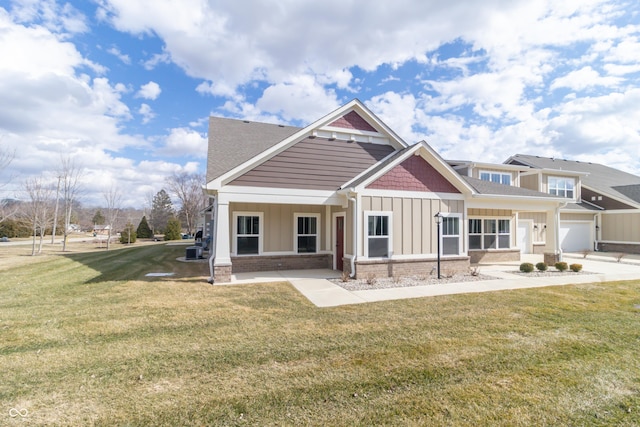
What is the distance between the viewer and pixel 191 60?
1347 centimetres

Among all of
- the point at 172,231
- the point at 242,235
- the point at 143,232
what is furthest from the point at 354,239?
the point at 143,232

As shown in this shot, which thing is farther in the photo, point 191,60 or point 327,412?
point 191,60

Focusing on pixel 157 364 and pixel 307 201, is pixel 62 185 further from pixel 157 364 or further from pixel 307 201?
pixel 157 364

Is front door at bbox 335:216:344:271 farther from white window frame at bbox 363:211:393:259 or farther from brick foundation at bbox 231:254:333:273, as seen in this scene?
white window frame at bbox 363:211:393:259

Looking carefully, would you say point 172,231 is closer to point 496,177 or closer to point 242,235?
point 242,235

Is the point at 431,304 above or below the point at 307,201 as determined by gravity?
below

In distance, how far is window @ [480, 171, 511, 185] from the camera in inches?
717

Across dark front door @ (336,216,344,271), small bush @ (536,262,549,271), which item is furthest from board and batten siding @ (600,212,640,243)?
dark front door @ (336,216,344,271)

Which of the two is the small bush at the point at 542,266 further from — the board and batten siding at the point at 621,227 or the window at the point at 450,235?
the board and batten siding at the point at 621,227

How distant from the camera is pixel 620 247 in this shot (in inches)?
792

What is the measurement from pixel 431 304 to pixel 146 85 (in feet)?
55.6

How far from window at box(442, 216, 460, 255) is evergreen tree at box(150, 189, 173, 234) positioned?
47.1 m

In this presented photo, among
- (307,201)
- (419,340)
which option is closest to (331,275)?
(307,201)

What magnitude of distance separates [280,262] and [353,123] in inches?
251
